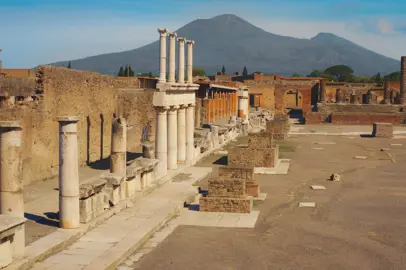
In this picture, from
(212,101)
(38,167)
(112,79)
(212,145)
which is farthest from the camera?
(212,101)

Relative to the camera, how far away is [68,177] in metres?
13.0

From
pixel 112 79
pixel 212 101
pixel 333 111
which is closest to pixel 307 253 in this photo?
pixel 112 79

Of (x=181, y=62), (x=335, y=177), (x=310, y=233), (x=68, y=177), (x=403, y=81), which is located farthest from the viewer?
(x=403, y=81)

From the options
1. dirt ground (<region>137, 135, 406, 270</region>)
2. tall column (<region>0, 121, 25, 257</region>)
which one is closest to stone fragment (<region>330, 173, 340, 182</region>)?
dirt ground (<region>137, 135, 406, 270</region>)

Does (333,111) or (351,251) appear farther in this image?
(333,111)

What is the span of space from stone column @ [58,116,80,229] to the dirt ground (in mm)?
1835

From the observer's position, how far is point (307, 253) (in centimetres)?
1259

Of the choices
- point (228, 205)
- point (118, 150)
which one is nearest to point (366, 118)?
point (228, 205)

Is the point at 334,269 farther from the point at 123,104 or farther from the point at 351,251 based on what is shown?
the point at 123,104

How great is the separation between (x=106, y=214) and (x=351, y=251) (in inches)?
206

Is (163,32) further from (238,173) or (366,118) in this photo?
(366,118)

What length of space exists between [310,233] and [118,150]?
5.16m

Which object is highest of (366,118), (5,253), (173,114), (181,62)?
(181,62)

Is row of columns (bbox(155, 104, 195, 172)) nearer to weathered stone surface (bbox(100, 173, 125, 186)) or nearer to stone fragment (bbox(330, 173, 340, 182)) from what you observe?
weathered stone surface (bbox(100, 173, 125, 186))
